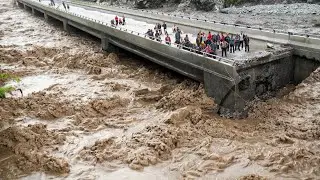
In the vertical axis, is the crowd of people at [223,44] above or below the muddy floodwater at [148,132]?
above

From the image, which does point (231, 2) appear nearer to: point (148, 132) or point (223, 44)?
point (223, 44)

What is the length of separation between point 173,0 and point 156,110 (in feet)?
139

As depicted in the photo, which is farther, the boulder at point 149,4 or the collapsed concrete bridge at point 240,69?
the boulder at point 149,4

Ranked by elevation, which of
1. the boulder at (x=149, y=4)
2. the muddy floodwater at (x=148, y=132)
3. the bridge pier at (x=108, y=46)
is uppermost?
the boulder at (x=149, y=4)

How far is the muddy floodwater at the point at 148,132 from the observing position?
15.0 metres

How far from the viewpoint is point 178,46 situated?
22.9 meters

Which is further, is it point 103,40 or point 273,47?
point 103,40

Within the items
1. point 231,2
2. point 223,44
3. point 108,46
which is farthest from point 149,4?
point 223,44

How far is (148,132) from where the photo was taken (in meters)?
17.8

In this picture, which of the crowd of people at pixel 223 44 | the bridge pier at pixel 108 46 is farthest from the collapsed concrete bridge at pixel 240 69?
the bridge pier at pixel 108 46

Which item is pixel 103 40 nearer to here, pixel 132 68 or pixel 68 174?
pixel 132 68


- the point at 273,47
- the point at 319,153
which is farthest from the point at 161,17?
the point at 319,153

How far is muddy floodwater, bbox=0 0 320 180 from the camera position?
590 inches

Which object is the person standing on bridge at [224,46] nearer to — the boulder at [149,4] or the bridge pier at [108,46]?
the bridge pier at [108,46]
